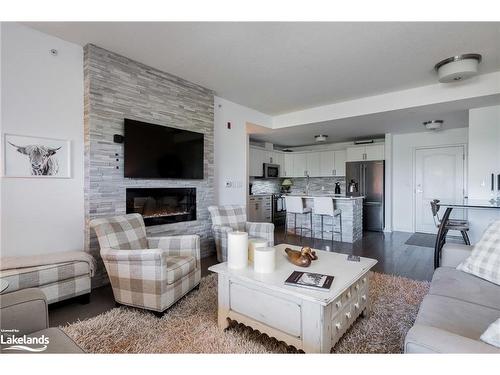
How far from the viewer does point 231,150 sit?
14.9 ft

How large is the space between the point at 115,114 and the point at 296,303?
8.82 feet

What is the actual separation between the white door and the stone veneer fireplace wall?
17.4 feet

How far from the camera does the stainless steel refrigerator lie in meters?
6.05

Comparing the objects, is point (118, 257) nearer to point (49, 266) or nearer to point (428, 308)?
point (49, 266)

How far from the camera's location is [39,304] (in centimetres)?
125

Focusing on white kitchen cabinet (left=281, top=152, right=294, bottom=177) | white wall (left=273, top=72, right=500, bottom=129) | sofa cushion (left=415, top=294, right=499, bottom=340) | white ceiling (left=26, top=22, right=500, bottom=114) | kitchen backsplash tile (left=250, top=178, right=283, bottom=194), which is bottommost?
sofa cushion (left=415, top=294, right=499, bottom=340)

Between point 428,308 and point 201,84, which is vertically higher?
point 201,84

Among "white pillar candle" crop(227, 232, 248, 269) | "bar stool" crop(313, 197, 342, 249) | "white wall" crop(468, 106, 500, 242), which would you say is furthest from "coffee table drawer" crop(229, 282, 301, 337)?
"white wall" crop(468, 106, 500, 242)

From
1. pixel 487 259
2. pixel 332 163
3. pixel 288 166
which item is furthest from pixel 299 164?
pixel 487 259

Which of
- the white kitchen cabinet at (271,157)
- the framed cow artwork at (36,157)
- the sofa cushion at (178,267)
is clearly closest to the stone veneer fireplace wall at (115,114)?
the framed cow artwork at (36,157)

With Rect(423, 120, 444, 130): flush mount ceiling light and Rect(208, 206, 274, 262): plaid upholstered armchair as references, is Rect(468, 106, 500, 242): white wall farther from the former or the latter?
Rect(208, 206, 274, 262): plaid upholstered armchair

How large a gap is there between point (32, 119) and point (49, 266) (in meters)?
1.40

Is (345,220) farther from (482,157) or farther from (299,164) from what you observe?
(299,164)
